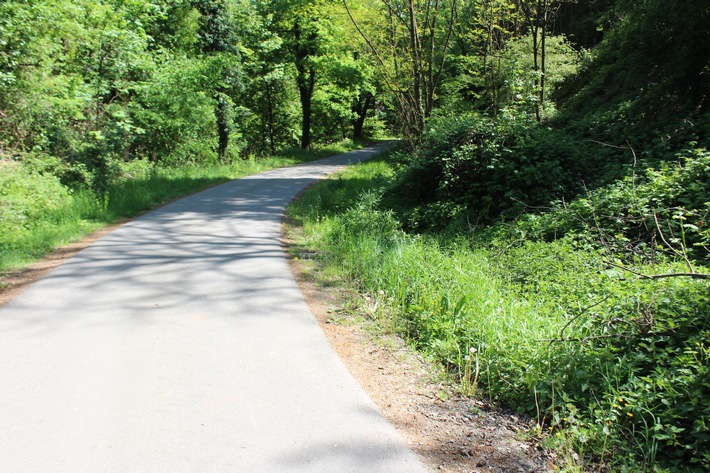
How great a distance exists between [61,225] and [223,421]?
8.43 m

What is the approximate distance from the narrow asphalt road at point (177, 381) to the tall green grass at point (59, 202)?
1.94m

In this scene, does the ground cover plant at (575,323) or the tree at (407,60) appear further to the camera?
the tree at (407,60)

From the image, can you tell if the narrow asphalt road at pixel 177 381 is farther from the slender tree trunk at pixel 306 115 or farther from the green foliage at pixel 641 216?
the slender tree trunk at pixel 306 115

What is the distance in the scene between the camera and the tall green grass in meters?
8.61

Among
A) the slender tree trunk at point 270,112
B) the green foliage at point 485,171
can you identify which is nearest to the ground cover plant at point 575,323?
the green foliage at point 485,171

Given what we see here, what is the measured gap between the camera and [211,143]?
A: 80.4ft

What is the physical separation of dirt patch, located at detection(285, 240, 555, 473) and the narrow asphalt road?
0.17 meters

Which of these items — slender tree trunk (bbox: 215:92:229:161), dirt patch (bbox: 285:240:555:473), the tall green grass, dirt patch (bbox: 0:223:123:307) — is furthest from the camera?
slender tree trunk (bbox: 215:92:229:161)

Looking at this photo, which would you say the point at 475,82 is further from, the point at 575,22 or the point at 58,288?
the point at 58,288

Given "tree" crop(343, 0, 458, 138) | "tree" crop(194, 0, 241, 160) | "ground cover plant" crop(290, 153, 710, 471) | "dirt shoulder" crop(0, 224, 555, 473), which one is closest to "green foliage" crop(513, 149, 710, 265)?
"ground cover plant" crop(290, 153, 710, 471)

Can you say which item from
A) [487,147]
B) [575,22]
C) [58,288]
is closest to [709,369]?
[58,288]

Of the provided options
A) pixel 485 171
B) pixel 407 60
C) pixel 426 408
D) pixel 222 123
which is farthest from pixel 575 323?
pixel 222 123

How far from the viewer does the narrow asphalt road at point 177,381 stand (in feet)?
9.95

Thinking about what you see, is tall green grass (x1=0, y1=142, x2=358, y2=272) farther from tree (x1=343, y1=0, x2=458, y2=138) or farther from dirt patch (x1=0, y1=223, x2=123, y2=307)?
tree (x1=343, y1=0, x2=458, y2=138)
